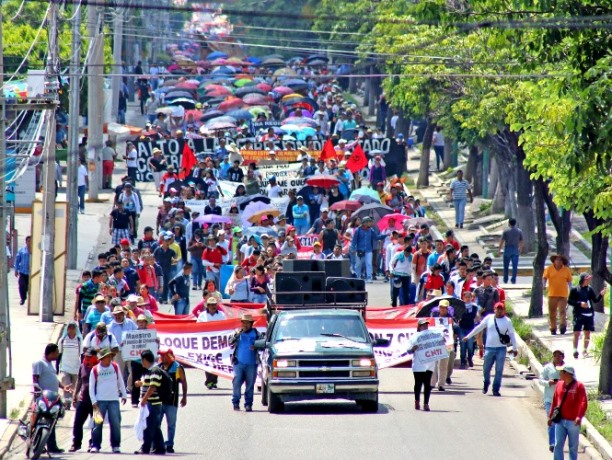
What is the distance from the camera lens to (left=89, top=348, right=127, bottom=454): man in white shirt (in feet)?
59.5

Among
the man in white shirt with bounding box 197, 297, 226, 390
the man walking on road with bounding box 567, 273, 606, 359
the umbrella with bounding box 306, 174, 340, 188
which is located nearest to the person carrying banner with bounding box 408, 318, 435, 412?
the man in white shirt with bounding box 197, 297, 226, 390

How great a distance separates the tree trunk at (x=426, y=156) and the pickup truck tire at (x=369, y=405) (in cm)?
3275

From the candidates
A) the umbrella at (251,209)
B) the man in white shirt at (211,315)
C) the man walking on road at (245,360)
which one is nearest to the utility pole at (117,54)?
the umbrella at (251,209)

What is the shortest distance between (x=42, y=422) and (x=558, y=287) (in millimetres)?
13025

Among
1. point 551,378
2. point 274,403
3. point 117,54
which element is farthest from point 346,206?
point 117,54

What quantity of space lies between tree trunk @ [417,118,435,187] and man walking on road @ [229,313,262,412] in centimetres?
3259

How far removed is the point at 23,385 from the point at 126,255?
20.0ft

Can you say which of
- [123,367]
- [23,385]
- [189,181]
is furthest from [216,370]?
[189,181]

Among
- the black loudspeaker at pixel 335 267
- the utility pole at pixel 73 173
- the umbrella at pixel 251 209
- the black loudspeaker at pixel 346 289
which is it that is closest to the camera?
the black loudspeaker at pixel 346 289

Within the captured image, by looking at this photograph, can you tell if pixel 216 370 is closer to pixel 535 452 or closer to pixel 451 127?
pixel 535 452

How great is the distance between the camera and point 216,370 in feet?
76.8

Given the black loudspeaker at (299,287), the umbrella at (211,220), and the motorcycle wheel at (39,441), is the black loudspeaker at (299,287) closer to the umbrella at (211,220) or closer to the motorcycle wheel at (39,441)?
the motorcycle wheel at (39,441)

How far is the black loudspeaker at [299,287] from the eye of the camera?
2297cm

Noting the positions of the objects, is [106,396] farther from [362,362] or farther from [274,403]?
[362,362]
